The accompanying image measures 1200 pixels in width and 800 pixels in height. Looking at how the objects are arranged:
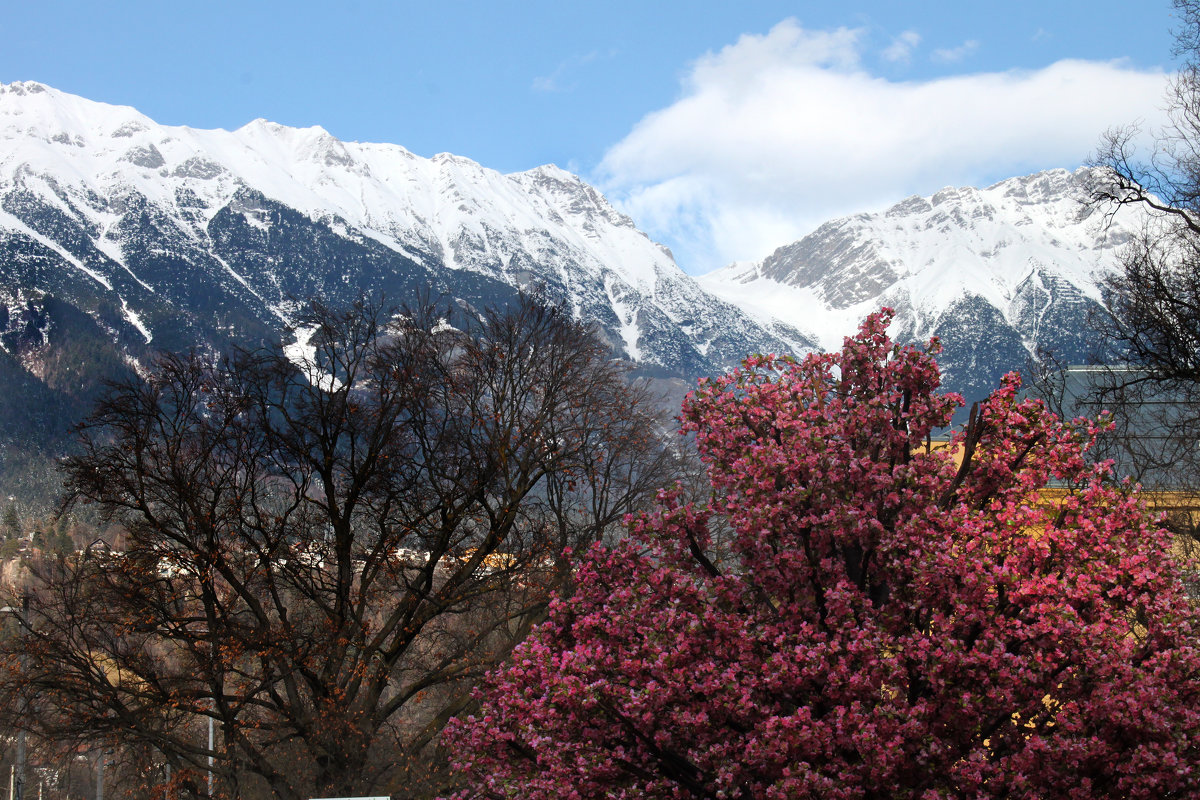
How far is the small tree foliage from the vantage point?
37.4 ft

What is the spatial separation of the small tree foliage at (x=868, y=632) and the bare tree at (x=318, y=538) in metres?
9.01

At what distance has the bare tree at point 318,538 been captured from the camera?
2159 centimetres

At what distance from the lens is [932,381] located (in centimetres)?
1441

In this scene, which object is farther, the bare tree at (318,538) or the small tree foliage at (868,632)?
the bare tree at (318,538)

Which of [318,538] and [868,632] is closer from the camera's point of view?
[868,632]

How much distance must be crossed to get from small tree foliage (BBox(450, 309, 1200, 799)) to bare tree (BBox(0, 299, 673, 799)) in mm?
9014

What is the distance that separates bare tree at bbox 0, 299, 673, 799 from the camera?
21594 millimetres

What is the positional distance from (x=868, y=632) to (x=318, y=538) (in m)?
16.1

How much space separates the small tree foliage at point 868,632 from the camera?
11.4 metres

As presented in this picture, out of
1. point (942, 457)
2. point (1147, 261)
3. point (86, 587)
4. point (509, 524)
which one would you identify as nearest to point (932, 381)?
point (942, 457)

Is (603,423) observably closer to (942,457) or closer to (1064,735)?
(942,457)

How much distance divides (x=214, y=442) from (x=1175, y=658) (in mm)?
17335

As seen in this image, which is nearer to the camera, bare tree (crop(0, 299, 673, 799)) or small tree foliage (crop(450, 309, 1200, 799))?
small tree foliage (crop(450, 309, 1200, 799))

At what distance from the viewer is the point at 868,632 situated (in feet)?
39.0
